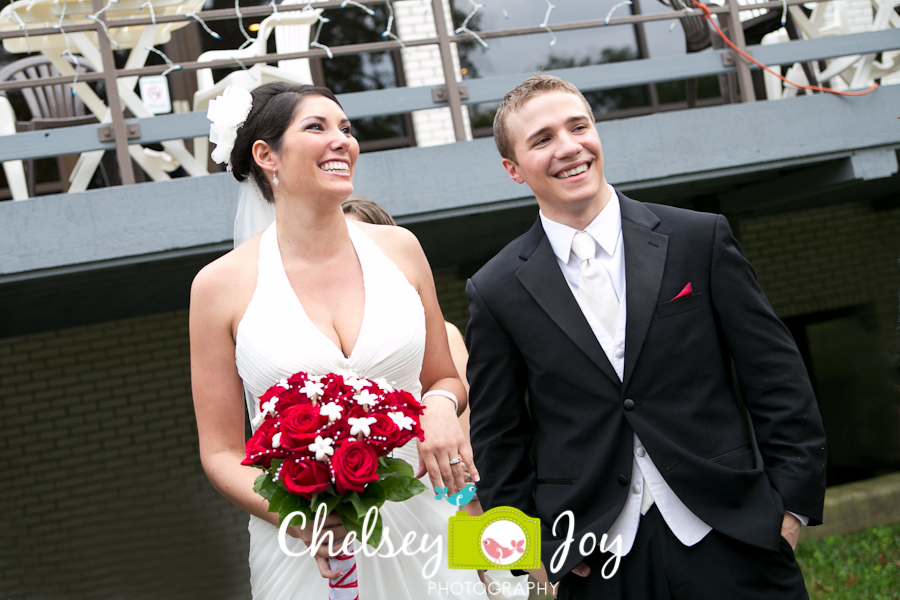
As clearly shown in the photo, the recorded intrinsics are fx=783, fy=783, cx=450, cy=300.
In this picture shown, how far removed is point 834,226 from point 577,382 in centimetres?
982

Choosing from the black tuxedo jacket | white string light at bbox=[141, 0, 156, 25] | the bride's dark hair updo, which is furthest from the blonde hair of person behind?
white string light at bbox=[141, 0, 156, 25]

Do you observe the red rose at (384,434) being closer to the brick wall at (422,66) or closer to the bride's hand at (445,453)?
the bride's hand at (445,453)

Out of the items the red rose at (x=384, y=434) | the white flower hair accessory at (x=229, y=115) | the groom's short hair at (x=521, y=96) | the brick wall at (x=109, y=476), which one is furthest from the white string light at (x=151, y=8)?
the brick wall at (x=109, y=476)

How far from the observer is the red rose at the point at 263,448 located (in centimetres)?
198

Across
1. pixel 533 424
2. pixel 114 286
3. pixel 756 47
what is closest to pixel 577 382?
pixel 533 424

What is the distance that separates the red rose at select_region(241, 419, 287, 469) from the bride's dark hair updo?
3.27 feet

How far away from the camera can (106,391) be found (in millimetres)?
8766

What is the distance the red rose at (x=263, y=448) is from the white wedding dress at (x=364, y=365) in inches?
19.6

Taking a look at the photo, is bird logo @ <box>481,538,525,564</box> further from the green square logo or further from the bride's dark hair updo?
the bride's dark hair updo

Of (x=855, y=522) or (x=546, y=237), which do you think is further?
(x=855, y=522)

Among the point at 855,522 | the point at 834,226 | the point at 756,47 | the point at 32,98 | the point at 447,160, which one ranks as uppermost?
the point at 32,98

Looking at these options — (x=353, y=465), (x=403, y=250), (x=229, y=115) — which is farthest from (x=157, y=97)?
(x=353, y=465)

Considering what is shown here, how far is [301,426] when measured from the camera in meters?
1.96

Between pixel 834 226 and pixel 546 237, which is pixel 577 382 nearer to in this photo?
pixel 546 237
